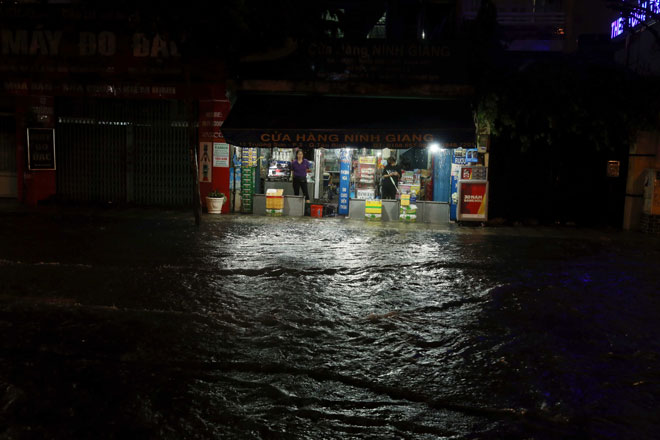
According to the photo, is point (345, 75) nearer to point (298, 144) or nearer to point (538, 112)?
point (298, 144)

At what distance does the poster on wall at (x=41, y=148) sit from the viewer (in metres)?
15.7

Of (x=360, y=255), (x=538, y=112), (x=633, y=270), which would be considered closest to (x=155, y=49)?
(x=360, y=255)

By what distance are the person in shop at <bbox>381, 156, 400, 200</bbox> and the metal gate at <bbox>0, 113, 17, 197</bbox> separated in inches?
462

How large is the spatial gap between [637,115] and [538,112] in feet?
8.18

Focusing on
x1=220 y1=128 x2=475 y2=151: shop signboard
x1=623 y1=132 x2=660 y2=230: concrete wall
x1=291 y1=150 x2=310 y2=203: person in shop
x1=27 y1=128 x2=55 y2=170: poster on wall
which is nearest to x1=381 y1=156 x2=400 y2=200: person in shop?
x1=220 y1=128 x2=475 y2=151: shop signboard

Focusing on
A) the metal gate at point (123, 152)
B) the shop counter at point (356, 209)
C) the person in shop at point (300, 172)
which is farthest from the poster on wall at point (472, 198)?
the metal gate at point (123, 152)

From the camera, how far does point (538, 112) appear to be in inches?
555

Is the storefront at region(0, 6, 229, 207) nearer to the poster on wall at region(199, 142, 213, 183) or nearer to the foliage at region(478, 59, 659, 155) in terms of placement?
the poster on wall at region(199, 142, 213, 183)

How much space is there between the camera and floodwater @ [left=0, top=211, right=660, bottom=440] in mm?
4066

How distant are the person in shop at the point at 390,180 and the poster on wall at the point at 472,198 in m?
2.02

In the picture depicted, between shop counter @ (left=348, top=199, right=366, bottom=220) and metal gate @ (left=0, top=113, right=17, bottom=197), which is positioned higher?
metal gate @ (left=0, top=113, right=17, bottom=197)

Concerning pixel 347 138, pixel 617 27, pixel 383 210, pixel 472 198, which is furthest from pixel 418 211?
pixel 617 27

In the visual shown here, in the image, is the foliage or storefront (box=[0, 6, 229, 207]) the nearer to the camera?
the foliage

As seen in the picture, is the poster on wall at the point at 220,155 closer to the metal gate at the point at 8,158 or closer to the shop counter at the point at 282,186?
the shop counter at the point at 282,186
